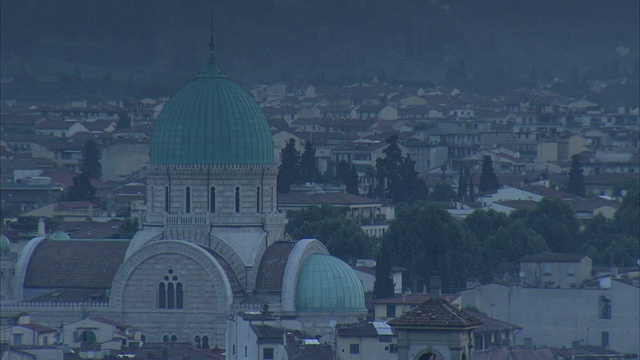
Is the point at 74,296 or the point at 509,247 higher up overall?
the point at 509,247

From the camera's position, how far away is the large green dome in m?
81.5

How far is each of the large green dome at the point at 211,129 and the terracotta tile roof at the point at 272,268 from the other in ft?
7.07

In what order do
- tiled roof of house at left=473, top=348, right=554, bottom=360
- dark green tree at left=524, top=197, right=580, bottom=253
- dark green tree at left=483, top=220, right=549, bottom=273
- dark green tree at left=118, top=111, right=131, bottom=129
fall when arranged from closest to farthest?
tiled roof of house at left=473, top=348, right=554, bottom=360 < dark green tree at left=483, top=220, right=549, bottom=273 < dark green tree at left=524, top=197, right=580, bottom=253 < dark green tree at left=118, top=111, right=131, bottom=129

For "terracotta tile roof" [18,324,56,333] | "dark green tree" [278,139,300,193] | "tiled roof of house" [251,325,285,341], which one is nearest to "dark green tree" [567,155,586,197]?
"dark green tree" [278,139,300,193]

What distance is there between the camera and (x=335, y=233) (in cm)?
10075

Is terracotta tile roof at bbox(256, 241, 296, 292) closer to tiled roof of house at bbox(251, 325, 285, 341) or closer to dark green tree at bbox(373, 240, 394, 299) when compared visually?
dark green tree at bbox(373, 240, 394, 299)

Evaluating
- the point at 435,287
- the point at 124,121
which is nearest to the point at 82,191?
the point at 124,121

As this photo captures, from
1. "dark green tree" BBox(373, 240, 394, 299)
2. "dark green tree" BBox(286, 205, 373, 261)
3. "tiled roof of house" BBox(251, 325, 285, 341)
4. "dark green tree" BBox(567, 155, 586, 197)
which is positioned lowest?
"tiled roof of house" BBox(251, 325, 285, 341)

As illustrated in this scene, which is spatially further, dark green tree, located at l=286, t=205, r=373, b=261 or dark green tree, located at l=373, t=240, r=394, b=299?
dark green tree, located at l=286, t=205, r=373, b=261

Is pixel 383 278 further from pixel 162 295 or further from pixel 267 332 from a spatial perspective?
pixel 267 332

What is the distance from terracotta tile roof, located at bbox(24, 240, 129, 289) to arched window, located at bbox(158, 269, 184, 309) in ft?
7.51

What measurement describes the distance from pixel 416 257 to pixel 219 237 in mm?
18871

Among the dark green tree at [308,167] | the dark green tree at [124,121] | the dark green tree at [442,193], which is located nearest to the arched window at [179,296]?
the dark green tree at [308,167]

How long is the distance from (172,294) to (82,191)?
45.2m
